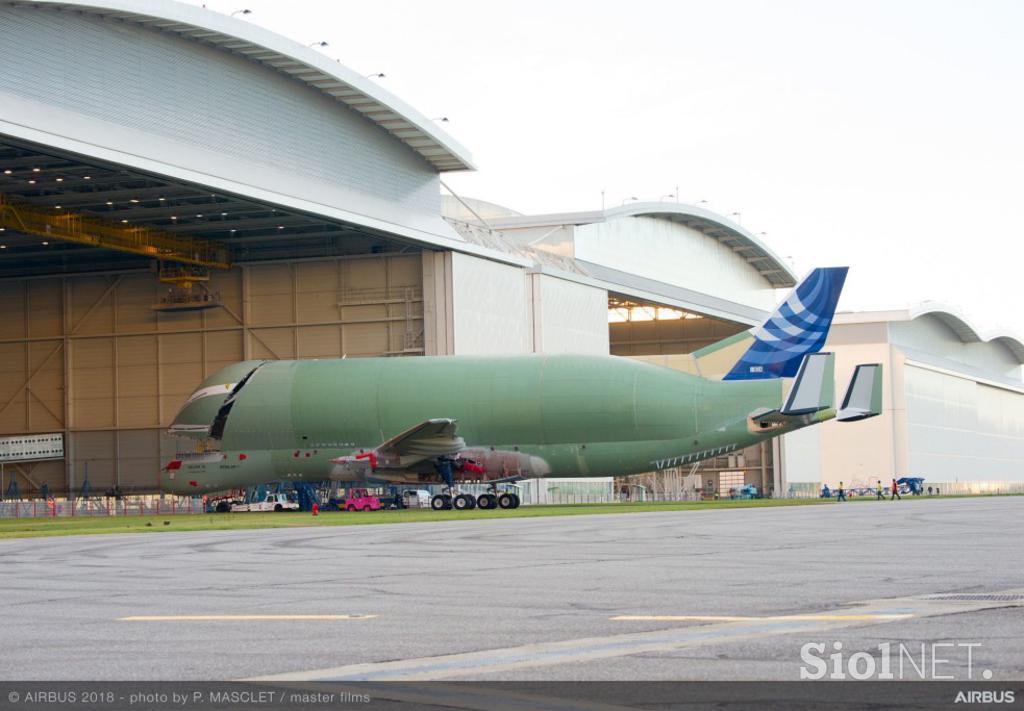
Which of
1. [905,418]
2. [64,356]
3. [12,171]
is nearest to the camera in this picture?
[12,171]

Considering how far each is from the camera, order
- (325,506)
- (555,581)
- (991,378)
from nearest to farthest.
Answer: (555,581), (325,506), (991,378)

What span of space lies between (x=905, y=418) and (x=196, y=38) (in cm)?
7274

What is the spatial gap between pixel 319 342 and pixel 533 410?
19.7 metres

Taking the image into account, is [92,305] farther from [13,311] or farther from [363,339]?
[363,339]

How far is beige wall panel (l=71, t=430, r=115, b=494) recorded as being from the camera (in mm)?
78875

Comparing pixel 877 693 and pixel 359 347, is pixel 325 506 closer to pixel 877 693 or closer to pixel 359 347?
pixel 359 347

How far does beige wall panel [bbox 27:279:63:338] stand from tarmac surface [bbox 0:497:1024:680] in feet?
190

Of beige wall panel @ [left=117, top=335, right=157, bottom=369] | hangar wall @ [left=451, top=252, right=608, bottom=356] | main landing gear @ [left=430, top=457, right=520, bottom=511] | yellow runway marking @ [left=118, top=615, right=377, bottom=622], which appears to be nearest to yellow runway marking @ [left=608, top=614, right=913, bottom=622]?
yellow runway marking @ [left=118, top=615, right=377, bottom=622]

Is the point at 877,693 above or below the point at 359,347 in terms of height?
below

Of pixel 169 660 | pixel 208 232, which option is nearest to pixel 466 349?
pixel 208 232

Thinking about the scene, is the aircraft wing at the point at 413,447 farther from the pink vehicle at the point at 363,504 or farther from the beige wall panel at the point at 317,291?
the beige wall panel at the point at 317,291

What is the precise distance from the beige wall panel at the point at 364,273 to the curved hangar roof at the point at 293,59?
6102mm

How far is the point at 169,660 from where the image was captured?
10047 millimetres

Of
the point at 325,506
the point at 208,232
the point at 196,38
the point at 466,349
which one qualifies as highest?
the point at 196,38
